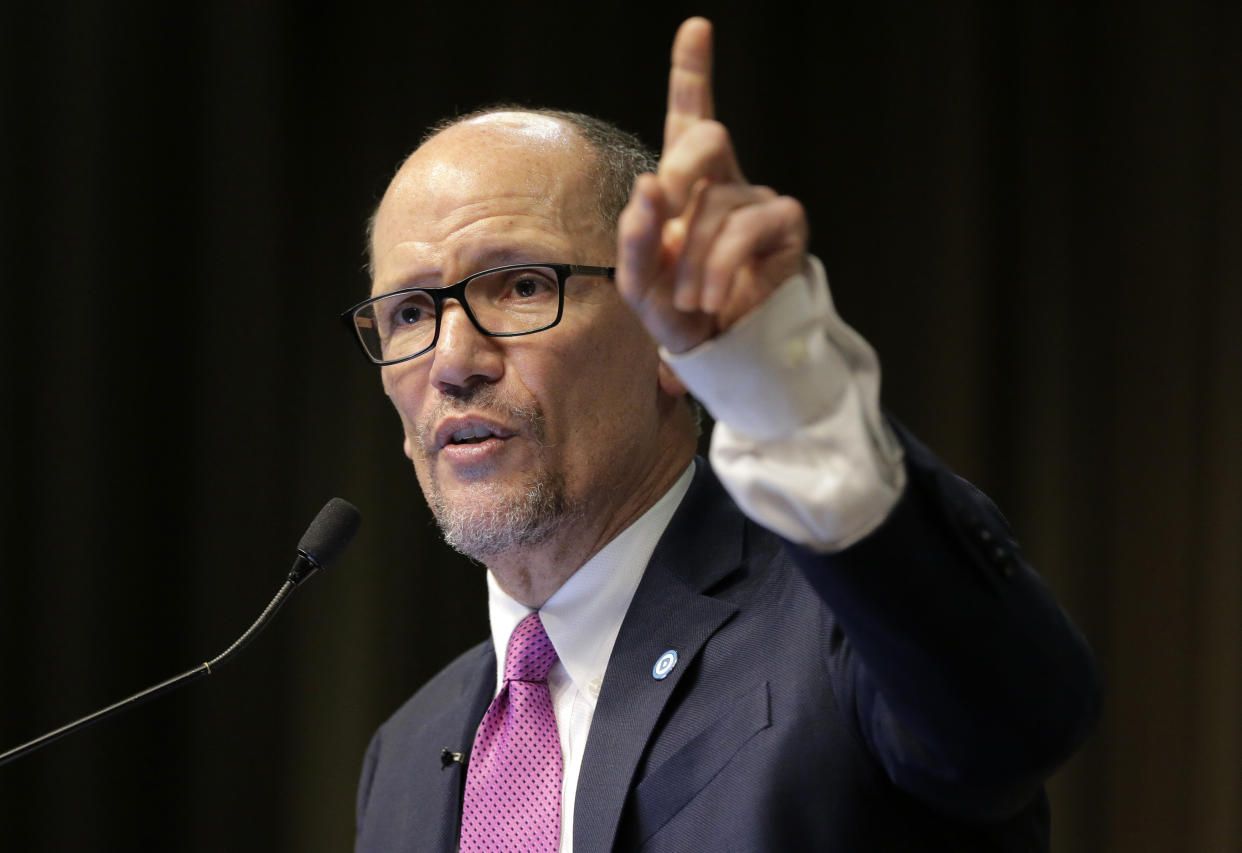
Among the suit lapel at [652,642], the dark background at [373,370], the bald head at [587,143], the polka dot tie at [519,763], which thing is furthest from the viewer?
the dark background at [373,370]

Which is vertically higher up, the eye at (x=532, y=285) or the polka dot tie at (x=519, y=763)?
the eye at (x=532, y=285)

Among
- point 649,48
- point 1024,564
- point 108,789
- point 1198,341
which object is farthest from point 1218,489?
point 108,789

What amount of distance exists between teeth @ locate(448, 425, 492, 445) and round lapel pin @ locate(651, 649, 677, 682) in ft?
1.22

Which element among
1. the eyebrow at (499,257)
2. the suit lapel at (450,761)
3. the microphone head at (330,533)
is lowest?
the suit lapel at (450,761)

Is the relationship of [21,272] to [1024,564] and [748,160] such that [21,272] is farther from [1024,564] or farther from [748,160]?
[1024,564]

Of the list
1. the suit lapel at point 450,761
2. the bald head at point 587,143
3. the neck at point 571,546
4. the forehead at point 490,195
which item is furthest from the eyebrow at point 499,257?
the suit lapel at point 450,761

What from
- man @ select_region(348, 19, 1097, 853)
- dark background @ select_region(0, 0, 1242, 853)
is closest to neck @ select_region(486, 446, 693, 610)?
man @ select_region(348, 19, 1097, 853)

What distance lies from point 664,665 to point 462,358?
1.53ft

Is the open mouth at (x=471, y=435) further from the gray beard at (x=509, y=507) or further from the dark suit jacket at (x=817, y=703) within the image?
the dark suit jacket at (x=817, y=703)

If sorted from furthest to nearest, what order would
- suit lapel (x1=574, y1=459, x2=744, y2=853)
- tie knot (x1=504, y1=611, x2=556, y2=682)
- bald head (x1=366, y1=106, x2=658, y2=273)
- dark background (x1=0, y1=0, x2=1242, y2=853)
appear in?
dark background (x1=0, y1=0, x2=1242, y2=853) → bald head (x1=366, y1=106, x2=658, y2=273) → tie knot (x1=504, y1=611, x2=556, y2=682) → suit lapel (x1=574, y1=459, x2=744, y2=853)

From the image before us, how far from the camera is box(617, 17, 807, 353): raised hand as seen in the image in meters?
0.86

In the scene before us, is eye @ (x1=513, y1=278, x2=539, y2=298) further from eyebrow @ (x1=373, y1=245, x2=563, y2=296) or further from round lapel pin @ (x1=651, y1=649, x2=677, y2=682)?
round lapel pin @ (x1=651, y1=649, x2=677, y2=682)

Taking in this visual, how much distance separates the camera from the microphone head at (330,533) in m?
1.56

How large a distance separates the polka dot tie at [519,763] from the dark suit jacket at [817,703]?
76mm
